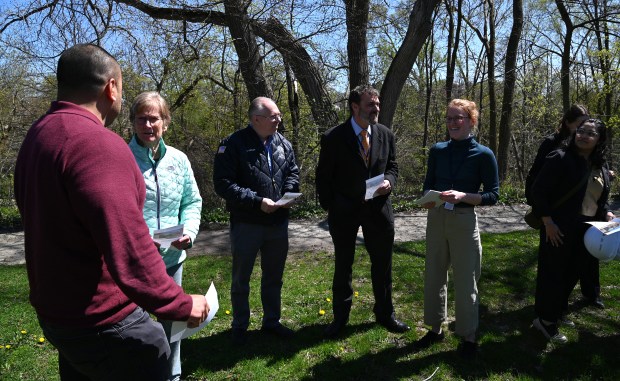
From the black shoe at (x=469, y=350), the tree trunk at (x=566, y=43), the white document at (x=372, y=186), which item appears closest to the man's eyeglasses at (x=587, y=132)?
the white document at (x=372, y=186)

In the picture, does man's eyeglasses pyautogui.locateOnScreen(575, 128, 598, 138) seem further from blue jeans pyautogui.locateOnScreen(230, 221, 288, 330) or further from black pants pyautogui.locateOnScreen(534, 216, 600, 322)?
blue jeans pyautogui.locateOnScreen(230, 221, 288, 330)

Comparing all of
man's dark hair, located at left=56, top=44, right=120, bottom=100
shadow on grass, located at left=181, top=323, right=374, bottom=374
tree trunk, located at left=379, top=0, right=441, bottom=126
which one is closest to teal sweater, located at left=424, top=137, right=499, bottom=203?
shadow on grass, located at left=181, top=323, right=374, bottom=374

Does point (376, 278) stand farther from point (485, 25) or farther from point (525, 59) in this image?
point (525, 59)

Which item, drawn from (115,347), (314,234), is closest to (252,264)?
(115,347)

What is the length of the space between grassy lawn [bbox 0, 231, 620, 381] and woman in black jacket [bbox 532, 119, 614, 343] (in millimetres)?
360

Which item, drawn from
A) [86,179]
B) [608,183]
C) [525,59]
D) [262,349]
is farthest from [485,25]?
[86,179]

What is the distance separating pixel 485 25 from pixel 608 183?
15.7m

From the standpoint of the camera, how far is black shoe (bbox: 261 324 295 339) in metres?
4.15

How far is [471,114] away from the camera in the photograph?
3.71 metres

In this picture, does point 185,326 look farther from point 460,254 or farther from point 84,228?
point 460,254

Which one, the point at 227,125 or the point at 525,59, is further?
the point at 525,59

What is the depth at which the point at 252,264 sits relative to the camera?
160 inches

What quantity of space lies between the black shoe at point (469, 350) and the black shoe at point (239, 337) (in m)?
1.80

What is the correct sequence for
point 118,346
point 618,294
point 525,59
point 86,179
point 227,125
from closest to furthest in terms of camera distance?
point 86,179, point 118,346, point 618,294, point 227,125, point 525,59
